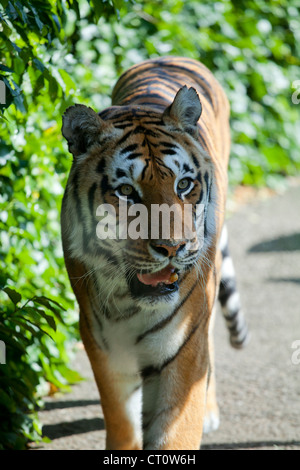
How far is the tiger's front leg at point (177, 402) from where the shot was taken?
3.09 meters

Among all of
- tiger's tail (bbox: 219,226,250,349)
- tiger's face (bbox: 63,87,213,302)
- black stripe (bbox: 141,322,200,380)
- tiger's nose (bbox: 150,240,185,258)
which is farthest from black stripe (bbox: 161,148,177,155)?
tiger's tail (bbox: 219,226,250,349)

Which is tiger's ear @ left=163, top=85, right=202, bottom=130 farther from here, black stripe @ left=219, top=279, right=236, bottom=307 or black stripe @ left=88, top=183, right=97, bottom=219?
black stripe @ left=219, top=279, right=236, bottom=307

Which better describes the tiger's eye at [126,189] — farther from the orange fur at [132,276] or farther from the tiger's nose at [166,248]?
the tiger's nose at [166,248]

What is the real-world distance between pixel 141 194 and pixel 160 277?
1.19 ft

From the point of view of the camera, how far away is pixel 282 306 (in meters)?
6.17

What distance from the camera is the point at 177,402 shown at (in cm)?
309

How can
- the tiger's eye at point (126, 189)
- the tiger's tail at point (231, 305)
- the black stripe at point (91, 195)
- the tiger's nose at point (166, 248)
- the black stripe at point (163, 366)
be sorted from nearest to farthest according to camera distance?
the tiger's nose at point (166, 248), the tiger's eye at point (126, 189), the black stripe at point (91, 195), the black stripe at point (163, 366), the tiger's tail at point (231, 305)

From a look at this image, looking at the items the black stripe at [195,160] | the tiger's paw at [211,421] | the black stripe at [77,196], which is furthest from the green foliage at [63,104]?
the tiger's paw at [211,421]

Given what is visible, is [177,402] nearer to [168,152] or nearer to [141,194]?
[141,194]

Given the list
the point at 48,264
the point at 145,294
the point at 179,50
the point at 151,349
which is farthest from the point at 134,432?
the point at 179,50

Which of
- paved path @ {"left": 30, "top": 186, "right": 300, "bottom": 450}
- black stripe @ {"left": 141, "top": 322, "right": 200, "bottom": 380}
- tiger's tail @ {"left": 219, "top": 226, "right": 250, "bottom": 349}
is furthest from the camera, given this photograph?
tiger's tail @ {"left": 219, "top": 226, "right": 250, "bottom": 349}

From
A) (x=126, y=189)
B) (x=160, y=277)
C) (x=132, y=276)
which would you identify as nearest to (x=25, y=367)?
(x=132, y=276)

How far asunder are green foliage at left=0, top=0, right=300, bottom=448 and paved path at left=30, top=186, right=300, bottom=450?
25cm

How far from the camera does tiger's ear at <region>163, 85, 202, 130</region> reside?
10.1 feet
